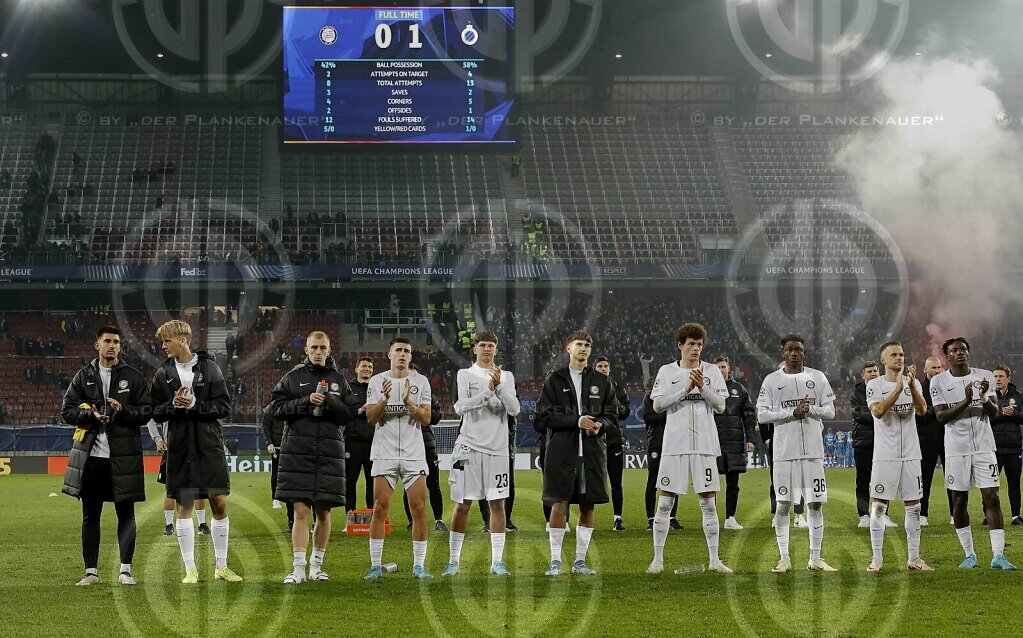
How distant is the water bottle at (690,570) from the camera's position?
39.0 feet

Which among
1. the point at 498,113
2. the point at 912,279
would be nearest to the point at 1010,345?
the point at 912,279

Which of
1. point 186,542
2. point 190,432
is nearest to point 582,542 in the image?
point 186,542

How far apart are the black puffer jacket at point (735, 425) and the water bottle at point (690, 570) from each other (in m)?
4.63

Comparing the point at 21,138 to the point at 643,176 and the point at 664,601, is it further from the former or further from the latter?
the point at 664,601

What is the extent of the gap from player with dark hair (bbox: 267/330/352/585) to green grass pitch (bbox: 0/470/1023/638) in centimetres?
62

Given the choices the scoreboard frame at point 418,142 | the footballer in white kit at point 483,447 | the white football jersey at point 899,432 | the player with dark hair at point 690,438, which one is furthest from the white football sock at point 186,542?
the scoreboard frame at point 418,142

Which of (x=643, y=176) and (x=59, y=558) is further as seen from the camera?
(x=643, y=176)

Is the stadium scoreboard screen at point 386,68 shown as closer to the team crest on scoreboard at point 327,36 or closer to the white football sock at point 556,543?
the team crest on scoreboard at point 327,36

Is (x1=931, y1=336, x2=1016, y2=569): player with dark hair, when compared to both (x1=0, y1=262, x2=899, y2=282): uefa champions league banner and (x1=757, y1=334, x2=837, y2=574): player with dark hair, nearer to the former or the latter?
(x1=757, y1=334, x2=837, y2=574): player with dark hair

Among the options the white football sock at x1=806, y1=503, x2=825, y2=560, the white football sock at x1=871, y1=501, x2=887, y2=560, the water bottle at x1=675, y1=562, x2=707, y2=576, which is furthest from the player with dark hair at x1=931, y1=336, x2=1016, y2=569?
the water bottle at x1=675, y1=562, x2=707, y2=576

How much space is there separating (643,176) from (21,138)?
2297 centimetres

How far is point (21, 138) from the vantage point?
4691 cm

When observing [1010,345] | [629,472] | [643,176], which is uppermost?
[643,176]

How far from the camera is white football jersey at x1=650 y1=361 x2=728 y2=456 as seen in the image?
11938 millimetres
